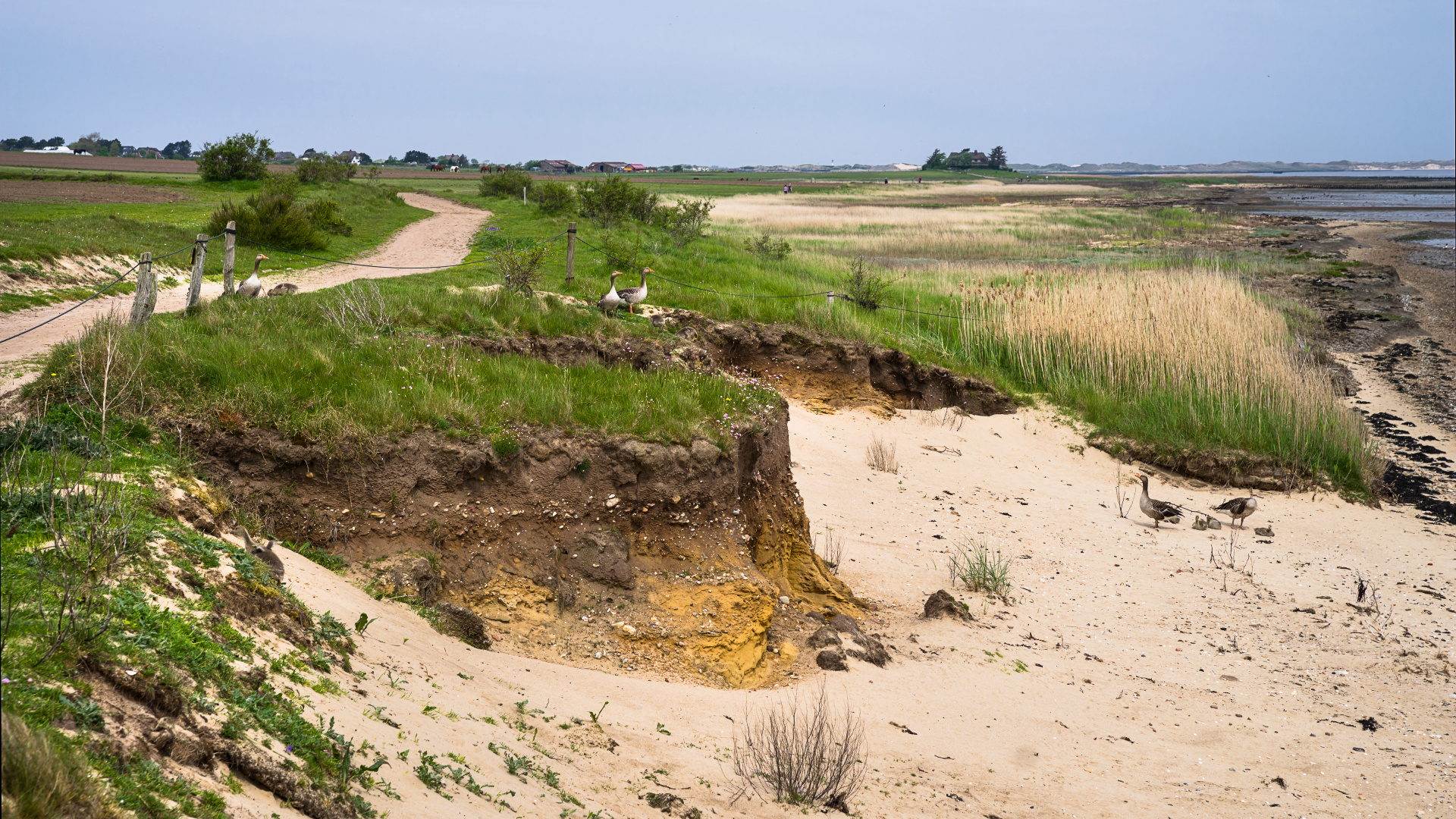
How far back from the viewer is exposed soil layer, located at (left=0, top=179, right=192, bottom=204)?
31.6 meters

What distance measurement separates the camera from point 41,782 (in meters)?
2.65

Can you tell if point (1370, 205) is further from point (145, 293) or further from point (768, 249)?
point (145, 293)

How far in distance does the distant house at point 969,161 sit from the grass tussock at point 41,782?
8087 inches

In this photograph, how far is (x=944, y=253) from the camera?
39781mm

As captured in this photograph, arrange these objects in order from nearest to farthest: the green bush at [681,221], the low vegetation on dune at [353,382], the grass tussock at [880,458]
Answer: the low vegetation on dune at [353,382]
the grass tussock at [880,458]
the green bush at [681,221]

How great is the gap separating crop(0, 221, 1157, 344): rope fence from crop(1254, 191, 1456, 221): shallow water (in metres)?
70.3

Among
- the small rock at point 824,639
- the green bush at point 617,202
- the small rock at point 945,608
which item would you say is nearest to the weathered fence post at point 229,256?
the small rock at point 824,639

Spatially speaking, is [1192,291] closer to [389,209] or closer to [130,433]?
[130,433]

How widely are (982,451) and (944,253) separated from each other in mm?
25173

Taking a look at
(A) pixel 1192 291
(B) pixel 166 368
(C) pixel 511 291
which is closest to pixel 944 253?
(A) pixel 1192 291

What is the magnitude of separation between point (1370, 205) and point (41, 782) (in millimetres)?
115834

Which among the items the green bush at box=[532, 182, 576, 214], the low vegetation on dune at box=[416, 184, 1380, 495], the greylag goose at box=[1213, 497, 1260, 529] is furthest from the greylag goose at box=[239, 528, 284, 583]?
the green bush at box=[532, 182, 576, 214]

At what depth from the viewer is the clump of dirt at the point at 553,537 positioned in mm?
7512

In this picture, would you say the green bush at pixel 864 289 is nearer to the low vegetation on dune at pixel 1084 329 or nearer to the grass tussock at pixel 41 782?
the low vegetation on dune at pixel 1084 329
